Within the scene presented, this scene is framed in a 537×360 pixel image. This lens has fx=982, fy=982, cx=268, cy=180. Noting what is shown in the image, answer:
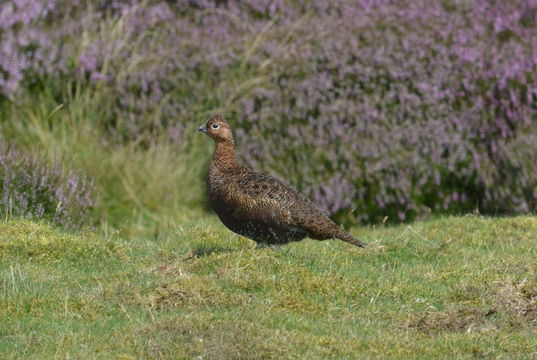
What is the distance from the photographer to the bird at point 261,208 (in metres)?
7.64

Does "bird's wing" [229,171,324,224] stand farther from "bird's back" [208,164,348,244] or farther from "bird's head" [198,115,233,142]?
"bird's head" [198,115,233,142]

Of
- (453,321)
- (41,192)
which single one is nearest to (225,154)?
(453,321)

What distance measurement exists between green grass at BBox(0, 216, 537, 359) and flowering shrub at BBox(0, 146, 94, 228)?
1.18 m

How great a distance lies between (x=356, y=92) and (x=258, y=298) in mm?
6144

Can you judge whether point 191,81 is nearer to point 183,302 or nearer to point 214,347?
point 183,302

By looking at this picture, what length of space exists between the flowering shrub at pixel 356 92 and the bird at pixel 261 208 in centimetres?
349

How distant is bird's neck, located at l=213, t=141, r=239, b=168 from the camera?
8109 millimetres

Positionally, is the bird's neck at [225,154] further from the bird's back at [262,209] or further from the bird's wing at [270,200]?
the bird's wing at [270,200]

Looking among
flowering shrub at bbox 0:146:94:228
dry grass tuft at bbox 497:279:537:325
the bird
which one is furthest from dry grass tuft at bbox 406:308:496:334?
flowering shrub at bbox 0:146:94:228

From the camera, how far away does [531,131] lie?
1200 centimetres

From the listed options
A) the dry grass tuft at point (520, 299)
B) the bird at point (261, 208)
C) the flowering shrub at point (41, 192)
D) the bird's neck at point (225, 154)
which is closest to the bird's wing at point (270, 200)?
the bird at point (261, 208)

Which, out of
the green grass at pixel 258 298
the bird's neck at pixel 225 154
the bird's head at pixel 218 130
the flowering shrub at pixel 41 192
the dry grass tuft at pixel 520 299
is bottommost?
the flowering shrub at pixel 41 192

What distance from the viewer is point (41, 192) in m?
10.7

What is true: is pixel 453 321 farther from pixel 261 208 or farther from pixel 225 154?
pixel 225 154
